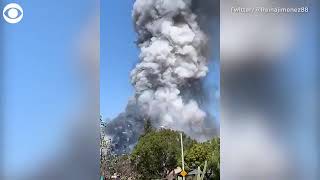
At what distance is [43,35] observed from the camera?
10.1 feet

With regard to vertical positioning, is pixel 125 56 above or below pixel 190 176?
above

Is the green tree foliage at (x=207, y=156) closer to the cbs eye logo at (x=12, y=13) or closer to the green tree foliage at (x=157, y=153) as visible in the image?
the green tree foliage at (x=157, y=153)

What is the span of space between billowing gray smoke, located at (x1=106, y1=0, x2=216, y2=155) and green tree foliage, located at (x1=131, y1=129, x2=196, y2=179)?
4 cm

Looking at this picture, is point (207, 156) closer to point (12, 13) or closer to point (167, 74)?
point (167, 74)

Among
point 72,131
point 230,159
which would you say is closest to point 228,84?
point 230,159

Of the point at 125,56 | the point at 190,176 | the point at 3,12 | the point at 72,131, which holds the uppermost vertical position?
the point at 3,12

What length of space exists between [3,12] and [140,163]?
1072 mm

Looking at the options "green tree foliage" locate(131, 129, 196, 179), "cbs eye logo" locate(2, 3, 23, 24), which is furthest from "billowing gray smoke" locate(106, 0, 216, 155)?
"cbs eye logo" locate(2, 3, 23, 24)

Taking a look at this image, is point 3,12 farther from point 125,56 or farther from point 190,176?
point 190,176

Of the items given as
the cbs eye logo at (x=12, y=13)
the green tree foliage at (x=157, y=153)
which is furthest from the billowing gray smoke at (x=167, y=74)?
the cbs eye logo at (x=12, y=13)

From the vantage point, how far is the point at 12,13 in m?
3.05

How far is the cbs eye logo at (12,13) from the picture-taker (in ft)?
9.99

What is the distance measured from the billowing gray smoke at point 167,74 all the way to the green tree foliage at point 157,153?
43 millimetres

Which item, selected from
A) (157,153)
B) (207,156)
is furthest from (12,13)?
(207,156)
